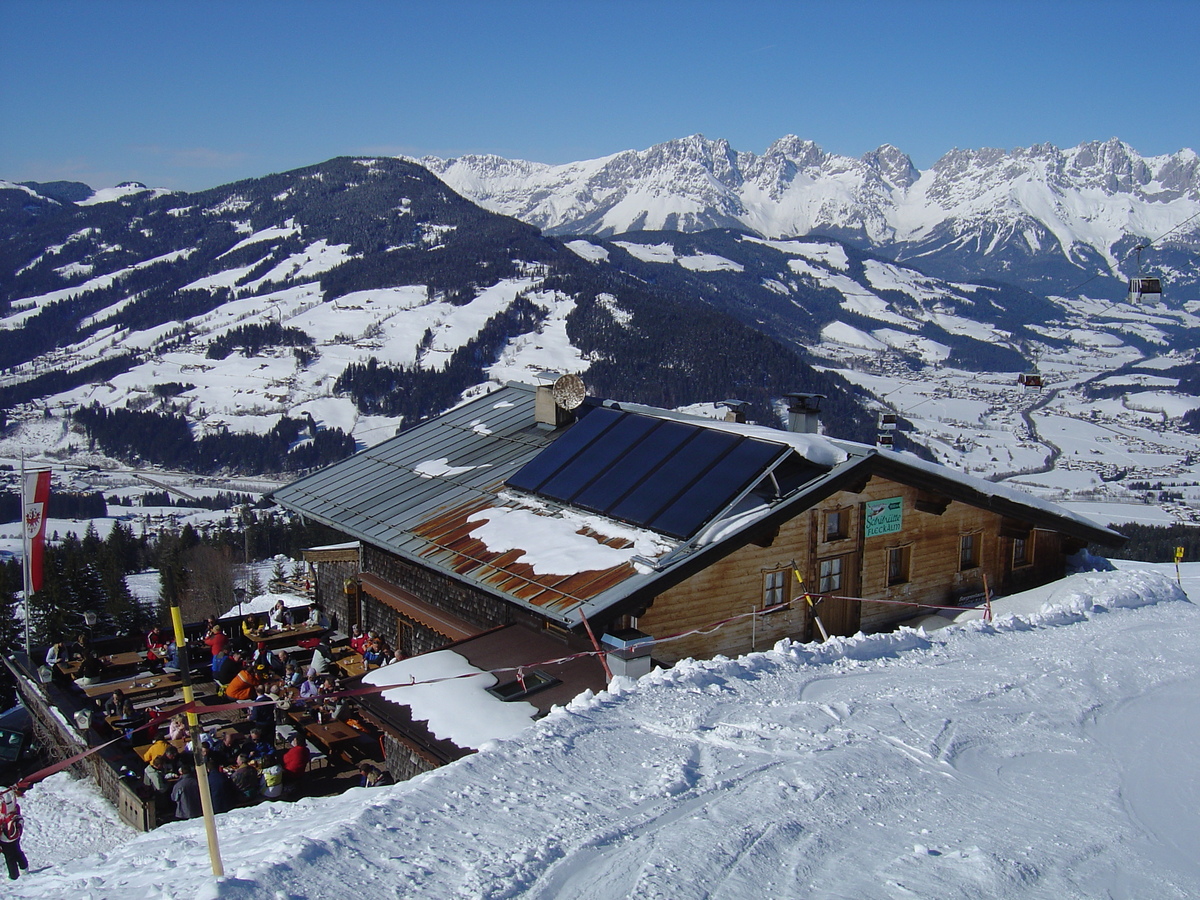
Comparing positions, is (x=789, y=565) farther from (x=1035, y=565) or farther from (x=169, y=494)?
(x=169, y=494)

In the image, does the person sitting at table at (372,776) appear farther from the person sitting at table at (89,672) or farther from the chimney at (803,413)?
the chimney at (803,413)

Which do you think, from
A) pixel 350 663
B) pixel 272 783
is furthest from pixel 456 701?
pixel 350 663

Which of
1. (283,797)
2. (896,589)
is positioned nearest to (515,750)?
(283,797)

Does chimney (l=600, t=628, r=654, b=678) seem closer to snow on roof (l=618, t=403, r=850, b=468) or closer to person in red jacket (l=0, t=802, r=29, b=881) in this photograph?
snow on roof (l=618, t=403, r=850, b=468)

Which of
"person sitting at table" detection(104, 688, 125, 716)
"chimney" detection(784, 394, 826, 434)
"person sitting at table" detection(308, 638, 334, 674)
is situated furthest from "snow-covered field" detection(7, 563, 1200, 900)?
"person sitting at table" detection(104, 688, 125, 716)

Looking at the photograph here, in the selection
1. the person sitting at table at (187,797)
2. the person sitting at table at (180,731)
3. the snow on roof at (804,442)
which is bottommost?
the person sitting at table at (180,731)

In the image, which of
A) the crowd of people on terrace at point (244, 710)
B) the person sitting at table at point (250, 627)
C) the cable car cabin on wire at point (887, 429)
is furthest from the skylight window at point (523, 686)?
the cable car cabin on wire at point (887, 429)
